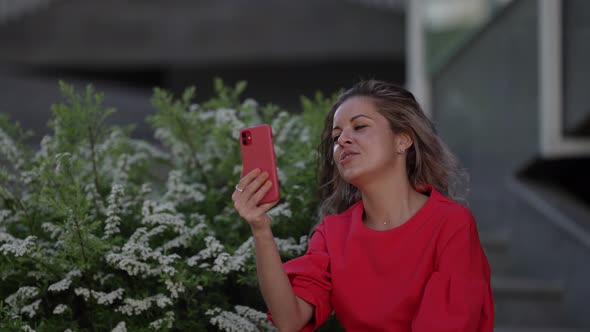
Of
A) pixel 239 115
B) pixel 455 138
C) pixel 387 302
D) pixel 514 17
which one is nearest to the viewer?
pixel 387 302

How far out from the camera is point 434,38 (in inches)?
302

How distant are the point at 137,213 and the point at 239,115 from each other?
0.59m

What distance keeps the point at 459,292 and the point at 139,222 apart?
117 cm

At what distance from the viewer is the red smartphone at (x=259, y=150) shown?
5.69ft

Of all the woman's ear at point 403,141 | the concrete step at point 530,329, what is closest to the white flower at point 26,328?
the woman's ear at point 403,141

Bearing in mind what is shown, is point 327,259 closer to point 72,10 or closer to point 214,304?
point 214,304

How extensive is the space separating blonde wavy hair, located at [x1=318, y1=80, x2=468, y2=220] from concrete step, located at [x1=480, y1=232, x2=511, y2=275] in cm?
298

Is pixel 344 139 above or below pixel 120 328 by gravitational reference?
above

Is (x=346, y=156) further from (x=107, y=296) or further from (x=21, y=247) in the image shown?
(x=21, y=247)

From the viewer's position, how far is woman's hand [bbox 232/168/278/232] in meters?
1.66

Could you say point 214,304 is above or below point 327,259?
below

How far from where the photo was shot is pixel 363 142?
1.89 meters

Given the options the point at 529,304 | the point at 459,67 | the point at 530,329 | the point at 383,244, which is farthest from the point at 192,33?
the point at 383,244

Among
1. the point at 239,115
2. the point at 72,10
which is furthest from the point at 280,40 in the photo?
the point at 239,115
